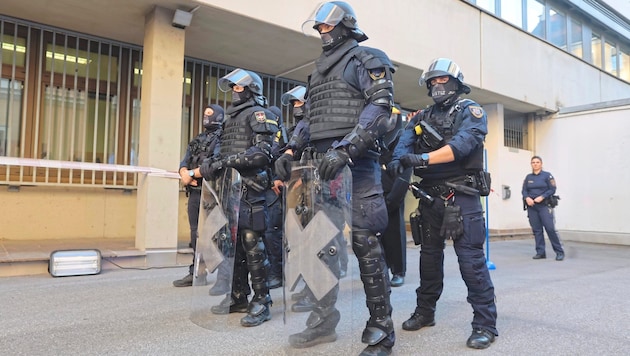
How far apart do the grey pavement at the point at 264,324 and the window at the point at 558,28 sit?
9594mm

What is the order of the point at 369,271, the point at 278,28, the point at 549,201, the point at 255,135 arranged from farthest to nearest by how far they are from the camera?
the point at 549,201 < the point at 278,28 < the point at 255,135 < the point at 369,271

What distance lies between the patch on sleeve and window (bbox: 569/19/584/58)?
13498 mm

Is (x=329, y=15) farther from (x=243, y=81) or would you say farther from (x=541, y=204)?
(x=541, y=204)

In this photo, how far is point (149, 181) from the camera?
619 cm

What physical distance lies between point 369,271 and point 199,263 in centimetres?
162

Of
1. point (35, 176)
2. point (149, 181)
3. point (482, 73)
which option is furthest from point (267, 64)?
point (482, 73)

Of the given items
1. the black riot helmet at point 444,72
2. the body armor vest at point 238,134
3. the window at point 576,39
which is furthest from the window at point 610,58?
the body armor vest at point 238,134

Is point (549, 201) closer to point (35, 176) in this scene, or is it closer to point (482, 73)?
point (482, 73)

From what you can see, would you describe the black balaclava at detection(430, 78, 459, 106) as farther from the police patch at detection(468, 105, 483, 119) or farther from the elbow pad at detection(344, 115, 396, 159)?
the elbow pad at detection(344, 115, 396, 159)

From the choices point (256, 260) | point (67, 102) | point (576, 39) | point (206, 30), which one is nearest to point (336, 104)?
point (256, 260)

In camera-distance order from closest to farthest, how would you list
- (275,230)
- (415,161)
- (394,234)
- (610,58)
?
1. (415,161)
2. (394,234)
3. (275,230)
4. (610,58)

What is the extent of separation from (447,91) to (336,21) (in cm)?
99

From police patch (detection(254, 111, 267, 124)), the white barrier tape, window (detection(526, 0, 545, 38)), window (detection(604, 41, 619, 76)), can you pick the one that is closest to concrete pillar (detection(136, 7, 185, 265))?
the white barrier tape

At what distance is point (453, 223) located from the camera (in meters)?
2.94
